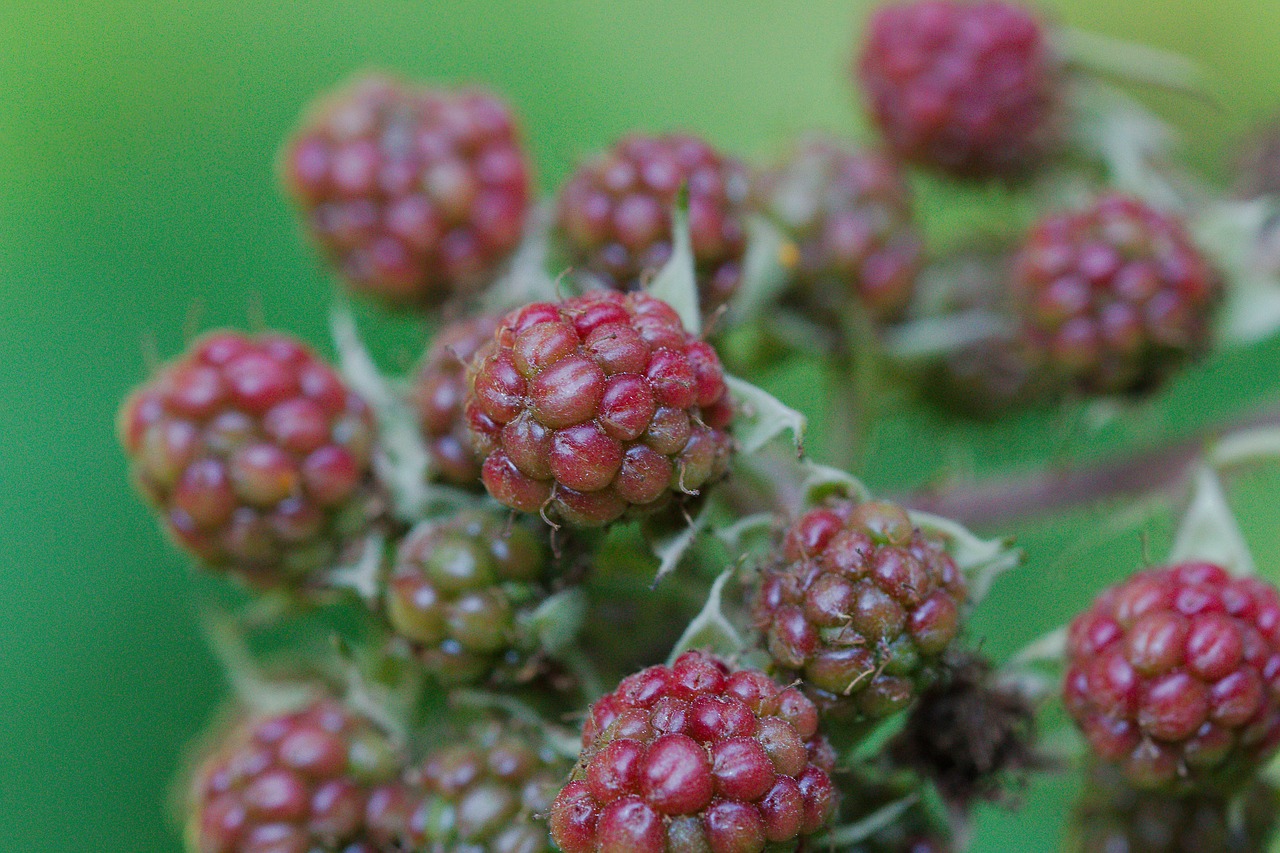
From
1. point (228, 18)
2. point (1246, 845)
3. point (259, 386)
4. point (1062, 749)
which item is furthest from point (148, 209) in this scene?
point (1246, 845)

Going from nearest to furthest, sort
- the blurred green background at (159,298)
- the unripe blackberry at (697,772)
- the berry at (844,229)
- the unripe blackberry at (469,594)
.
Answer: the unripe blackberry at (697,772) < the unripe blackberry at (469,594) < the berry at (844,229) < the blurred green background at (159,298)

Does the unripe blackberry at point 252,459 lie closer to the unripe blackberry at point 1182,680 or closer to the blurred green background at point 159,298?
the blurred green background at point 159,298

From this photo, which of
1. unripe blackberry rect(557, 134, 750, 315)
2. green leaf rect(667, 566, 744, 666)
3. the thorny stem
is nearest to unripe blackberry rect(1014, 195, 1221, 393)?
the thorny stem

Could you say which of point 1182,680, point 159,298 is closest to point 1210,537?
point 1182,680

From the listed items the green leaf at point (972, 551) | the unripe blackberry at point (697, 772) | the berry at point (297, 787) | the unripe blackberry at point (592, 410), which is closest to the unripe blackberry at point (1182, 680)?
the green leaf at point (972, 551)

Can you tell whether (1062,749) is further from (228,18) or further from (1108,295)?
(228,18)

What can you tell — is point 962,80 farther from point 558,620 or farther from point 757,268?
point 558,620
